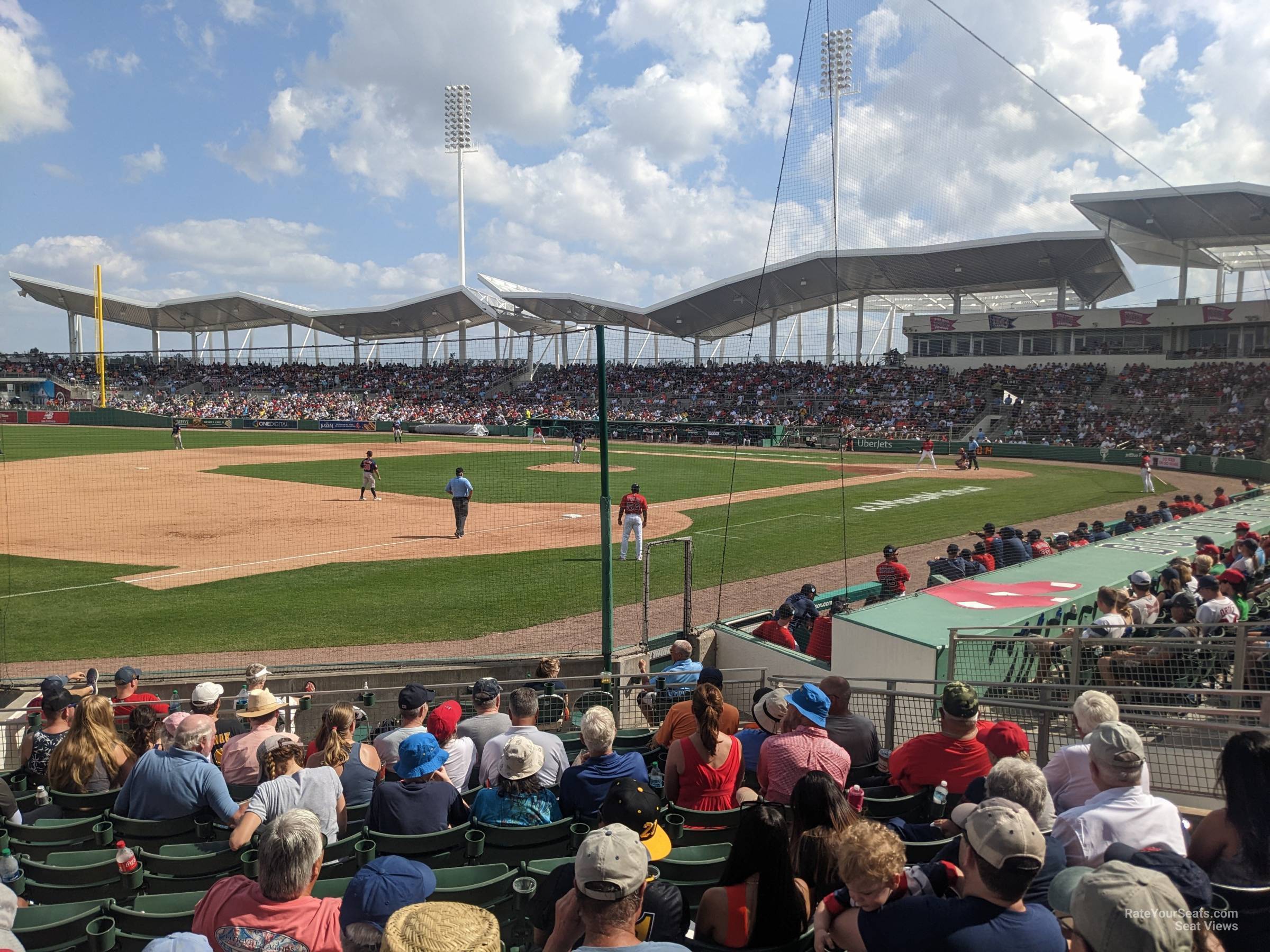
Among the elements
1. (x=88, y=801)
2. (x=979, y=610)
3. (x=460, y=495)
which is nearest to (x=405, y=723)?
(x=88, y=801)

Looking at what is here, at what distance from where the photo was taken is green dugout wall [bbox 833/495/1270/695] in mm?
7871

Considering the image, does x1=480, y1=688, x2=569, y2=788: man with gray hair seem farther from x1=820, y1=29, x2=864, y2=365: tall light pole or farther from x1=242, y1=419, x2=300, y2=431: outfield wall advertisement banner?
x1=242, y1=419, x2=300, y2=431: outfield wall advertisement banner

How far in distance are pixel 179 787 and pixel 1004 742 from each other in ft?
15.0

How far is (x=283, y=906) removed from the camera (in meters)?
2.89

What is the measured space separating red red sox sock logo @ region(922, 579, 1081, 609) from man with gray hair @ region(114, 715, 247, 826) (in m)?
7.40

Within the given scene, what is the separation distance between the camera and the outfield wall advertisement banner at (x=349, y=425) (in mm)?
55281

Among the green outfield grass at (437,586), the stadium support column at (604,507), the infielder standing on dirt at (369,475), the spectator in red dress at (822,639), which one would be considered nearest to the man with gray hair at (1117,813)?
the spectator in red dress at (822,639)

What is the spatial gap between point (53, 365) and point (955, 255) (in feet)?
176

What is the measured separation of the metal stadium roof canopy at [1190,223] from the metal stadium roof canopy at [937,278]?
5231mm

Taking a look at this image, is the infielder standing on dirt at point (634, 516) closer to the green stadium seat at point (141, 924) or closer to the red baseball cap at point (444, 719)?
the red baseball cap at point (444, 719)

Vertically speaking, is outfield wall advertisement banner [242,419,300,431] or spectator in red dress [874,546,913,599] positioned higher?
outfield wall advertisement banner [242,419,300,431]

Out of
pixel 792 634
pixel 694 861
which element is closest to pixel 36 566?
pixel 792 634

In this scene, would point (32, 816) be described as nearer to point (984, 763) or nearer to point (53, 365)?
point (984, 763)

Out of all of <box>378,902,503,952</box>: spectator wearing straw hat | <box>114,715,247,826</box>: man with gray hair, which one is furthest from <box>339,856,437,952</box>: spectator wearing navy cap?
<box>114,715,247,826</box>: man with gray hair
